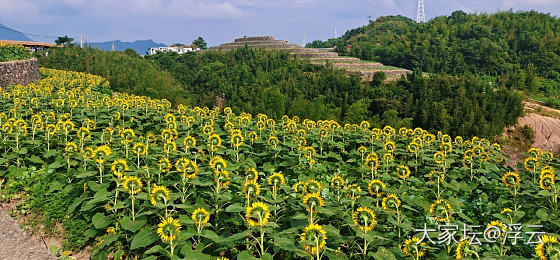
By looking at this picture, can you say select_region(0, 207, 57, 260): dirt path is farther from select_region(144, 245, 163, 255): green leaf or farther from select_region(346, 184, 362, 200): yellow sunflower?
select_region(346, 184, 362, 200): yellow sunflower

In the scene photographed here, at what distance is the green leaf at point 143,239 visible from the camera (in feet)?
6.81

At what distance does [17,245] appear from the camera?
2816mm

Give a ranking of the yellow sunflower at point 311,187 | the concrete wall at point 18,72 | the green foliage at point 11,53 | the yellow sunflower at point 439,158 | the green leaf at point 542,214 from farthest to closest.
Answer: the green foliage at point 11,53 < the concrete wall at point 18,72 < the yellow sunflower at point 439,158 < the green leaf at point 542,214 < the yellow sunflower at point 311,187

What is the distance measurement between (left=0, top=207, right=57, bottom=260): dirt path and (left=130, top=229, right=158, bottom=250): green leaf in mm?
1058

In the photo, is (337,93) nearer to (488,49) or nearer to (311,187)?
(488,49)

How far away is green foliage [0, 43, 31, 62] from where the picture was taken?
39.3ft

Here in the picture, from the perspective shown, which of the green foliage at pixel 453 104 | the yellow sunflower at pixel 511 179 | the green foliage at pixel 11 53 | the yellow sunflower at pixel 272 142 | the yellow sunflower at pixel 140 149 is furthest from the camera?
the green foliage at pixel 453 104

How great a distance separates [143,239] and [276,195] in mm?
912

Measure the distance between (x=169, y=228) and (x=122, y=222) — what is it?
0.61 meters

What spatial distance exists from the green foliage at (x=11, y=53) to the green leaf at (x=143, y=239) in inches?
510

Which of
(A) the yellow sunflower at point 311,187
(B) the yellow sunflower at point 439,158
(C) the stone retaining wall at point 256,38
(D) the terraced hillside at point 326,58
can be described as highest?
(C) the stone retaining wall at point 256,38

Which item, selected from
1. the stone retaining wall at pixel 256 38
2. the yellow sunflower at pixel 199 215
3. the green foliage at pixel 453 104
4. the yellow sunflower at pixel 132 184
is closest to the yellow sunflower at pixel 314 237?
the yellow sunflower at pixel 199 215

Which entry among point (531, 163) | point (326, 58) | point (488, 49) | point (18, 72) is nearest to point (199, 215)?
point (531, 163)

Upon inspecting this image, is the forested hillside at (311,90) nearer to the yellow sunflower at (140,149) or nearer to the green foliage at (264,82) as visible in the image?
the green foliage at (264,82)
